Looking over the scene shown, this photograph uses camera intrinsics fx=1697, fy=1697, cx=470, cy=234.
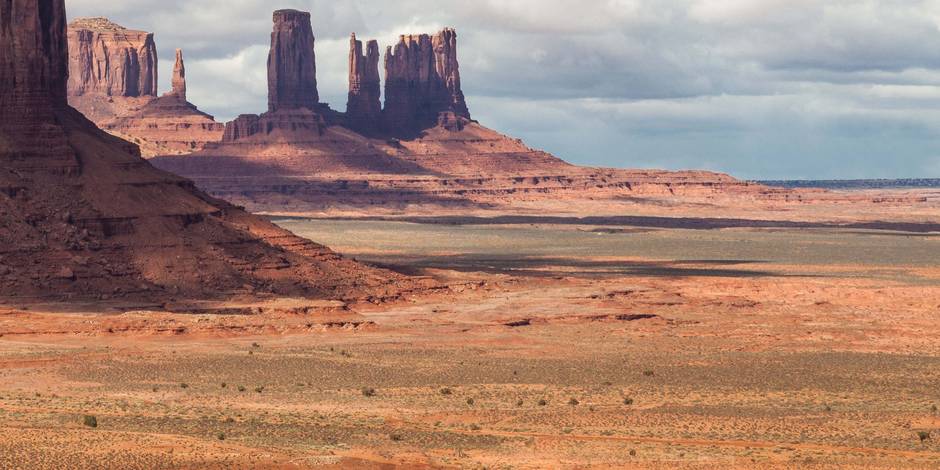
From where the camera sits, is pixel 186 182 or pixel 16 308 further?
pixel 186 182

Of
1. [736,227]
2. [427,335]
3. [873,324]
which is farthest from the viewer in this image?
[736,227]

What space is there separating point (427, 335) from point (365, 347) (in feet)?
17.5

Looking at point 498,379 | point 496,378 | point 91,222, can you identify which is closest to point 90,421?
point 498,379

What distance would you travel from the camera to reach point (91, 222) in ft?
252

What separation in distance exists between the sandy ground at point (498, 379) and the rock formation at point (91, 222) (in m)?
3.57

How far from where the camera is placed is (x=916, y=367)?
5869 cm

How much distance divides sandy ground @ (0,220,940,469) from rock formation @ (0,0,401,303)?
357cm

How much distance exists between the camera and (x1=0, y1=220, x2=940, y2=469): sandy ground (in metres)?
40.8

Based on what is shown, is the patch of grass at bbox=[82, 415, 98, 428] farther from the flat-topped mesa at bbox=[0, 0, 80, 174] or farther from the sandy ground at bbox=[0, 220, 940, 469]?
the flat-topped mesa at bbox=[0, 0, 80, 174]

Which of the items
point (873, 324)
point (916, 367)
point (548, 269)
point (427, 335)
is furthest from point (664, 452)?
point (548, 269)

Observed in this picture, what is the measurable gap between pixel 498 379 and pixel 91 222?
2945 centimetres

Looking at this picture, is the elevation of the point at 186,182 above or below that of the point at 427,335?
above

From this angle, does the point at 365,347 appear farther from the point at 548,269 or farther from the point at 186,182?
the point at 548,269

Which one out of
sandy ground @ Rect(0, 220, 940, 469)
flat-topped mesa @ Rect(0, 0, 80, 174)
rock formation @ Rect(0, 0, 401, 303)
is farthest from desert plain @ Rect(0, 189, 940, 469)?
flat-topped mesa @ Rect(0, 0, 80, 174)
